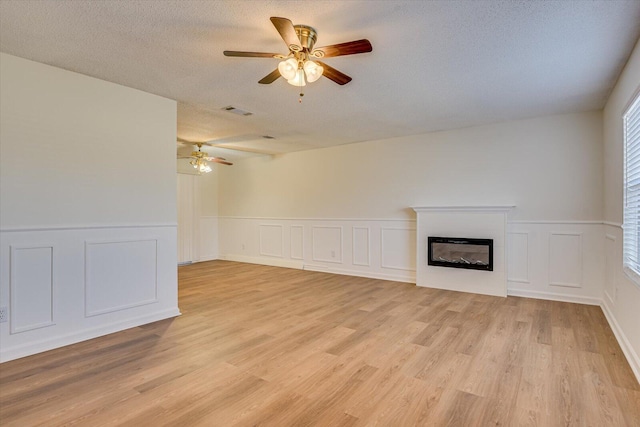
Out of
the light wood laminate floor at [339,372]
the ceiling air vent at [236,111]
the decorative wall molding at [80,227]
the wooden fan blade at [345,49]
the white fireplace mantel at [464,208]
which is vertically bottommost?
the light wood laminate floor at [339,372]

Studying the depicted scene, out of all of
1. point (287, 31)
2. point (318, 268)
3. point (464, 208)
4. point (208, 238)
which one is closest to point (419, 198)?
point (464, 208)

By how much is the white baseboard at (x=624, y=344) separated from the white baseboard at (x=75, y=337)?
4201 millimetres

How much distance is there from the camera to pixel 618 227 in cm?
316

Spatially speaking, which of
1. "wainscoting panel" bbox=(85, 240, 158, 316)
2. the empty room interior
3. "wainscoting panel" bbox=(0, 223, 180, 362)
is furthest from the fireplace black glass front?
"wainscoting panel" bbox=(85, 240, 158, 316)

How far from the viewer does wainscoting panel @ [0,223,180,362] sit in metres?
2.69

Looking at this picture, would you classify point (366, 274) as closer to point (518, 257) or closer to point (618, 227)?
point (518, 257)

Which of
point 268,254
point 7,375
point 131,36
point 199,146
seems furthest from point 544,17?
point 268,254

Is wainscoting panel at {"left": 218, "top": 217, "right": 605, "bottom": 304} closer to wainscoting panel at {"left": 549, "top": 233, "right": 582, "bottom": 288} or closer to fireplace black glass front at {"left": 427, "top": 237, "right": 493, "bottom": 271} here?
wainscoting panel at {"left": 549, "top": 233, "right": 582, "bottom": 288}

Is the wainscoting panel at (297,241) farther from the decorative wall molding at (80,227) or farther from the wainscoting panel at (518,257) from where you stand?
the wainscoting panel at (518,257)

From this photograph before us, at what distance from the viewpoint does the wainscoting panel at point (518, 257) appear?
4.55 meters

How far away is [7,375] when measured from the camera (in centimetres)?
241

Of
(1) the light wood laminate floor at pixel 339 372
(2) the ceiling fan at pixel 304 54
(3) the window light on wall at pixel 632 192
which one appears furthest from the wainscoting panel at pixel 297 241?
(3) the window light on wall at pixel 632 192

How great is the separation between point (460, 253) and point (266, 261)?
422 cm

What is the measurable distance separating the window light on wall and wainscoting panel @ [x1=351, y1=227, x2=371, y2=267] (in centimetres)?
360
